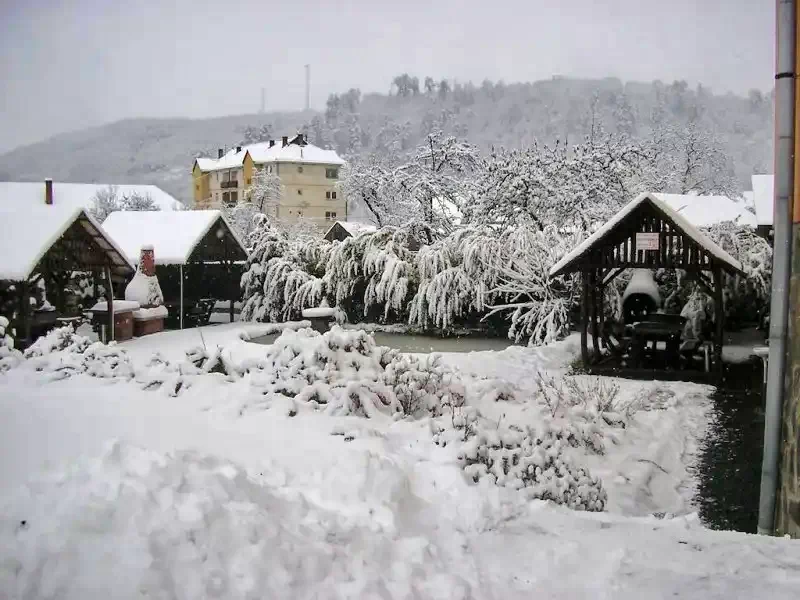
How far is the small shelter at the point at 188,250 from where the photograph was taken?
590 inches

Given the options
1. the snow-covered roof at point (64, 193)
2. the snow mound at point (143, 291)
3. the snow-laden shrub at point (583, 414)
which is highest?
the snow-covered roof at point (64, 193)

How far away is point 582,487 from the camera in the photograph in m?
4.08

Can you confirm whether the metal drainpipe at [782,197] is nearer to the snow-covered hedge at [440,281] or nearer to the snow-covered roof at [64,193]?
the snow-covered roof at [64,193]

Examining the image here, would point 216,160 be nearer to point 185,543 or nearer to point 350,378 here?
point 350,378

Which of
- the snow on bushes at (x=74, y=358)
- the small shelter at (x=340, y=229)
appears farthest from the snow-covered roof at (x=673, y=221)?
the small shelter at (x=340, y=229)

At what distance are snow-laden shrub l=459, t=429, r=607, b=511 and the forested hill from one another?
125 inches

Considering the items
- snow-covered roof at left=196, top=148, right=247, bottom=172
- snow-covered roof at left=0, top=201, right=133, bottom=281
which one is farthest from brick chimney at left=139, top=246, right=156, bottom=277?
snow-covered roof at left=196, top=148, right=247, bottom=172

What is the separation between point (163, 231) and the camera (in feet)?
51.0

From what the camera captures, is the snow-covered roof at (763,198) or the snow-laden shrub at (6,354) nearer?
the snow-laden shrub at (6,354)

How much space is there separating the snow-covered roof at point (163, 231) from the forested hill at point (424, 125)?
12.4 feet

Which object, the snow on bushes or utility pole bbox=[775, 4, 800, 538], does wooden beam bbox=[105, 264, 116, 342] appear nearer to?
the snow on bushes

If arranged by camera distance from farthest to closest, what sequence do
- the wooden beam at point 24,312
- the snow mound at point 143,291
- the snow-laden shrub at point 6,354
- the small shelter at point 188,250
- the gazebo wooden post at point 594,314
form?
the small shelter at point 188,250
the snow mound at point 143,291
the gazebo wooden post at point 594,314
the wooden beam at point 24,312
the snow-laden shrub at point 6,354

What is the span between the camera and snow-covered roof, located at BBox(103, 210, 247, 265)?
1484 cm

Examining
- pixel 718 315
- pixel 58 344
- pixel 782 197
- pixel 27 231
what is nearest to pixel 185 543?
pixel 782 197
